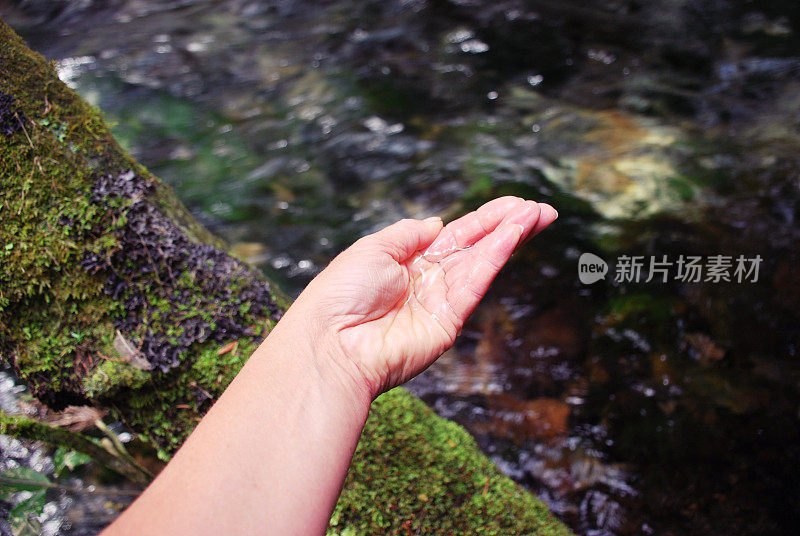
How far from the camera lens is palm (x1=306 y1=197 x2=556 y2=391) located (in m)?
2.02

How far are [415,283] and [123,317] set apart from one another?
4.37ft

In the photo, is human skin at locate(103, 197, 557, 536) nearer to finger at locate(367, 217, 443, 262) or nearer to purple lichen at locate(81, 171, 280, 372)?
finger at locate(367, 217, 443, 262)

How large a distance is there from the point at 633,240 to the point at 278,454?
14.6 feet

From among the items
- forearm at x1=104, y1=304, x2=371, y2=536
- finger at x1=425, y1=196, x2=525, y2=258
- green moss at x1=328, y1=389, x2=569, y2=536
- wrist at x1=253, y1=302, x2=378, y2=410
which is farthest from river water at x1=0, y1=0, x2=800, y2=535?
forearm at x1=104, y1=304, x2=371, y2=536

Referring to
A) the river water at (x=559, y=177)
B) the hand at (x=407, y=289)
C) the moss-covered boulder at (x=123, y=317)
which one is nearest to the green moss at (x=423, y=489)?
the moss-covered boulder at (x=123, y=317)

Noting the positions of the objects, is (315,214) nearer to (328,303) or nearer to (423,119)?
(423,119)

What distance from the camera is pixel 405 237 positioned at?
8.12 ft

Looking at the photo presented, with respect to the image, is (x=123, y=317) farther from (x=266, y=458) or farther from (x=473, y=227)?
(x=473, y=227)

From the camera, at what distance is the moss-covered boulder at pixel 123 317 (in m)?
1.94

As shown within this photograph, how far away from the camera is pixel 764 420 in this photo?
3570 mm

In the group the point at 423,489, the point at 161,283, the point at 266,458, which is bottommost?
the point at 423,489

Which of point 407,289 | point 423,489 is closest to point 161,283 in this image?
point 407,289

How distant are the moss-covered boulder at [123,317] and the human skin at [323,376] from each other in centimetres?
38

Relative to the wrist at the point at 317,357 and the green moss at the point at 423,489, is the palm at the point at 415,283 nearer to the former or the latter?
the wrist at the point at 317,357
